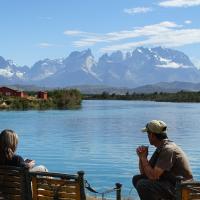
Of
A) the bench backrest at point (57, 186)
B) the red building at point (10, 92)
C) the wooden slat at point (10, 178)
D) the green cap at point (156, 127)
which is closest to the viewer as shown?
the bench backrest at point (57, 186)

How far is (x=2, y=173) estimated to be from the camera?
809 cm

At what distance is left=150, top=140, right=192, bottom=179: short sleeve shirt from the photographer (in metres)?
7.36

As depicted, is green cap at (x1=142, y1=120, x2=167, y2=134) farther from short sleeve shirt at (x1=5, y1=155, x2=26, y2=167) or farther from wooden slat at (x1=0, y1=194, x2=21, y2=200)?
wooden slat at (x1=0, y1=194, x2=21, y2=200)

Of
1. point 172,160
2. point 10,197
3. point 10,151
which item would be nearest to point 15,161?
point 10,151

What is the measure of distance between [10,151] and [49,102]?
4370 inches

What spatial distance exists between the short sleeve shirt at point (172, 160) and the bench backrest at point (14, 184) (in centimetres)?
187

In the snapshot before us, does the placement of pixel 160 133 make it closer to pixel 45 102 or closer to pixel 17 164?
pixel 17 164

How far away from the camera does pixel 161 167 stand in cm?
738

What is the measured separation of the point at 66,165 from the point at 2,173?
21.5 m

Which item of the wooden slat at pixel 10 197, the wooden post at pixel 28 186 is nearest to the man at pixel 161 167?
the wooden post at pixel 28 186

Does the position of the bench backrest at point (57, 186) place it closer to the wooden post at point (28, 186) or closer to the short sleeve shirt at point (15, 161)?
the wooden post at point (28, 186)

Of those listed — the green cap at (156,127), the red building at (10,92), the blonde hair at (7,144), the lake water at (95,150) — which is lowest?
the lake water at (95,150)

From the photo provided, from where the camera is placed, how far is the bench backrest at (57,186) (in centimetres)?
732

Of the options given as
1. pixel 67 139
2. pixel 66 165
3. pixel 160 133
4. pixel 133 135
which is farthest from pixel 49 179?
pixel 133 135
